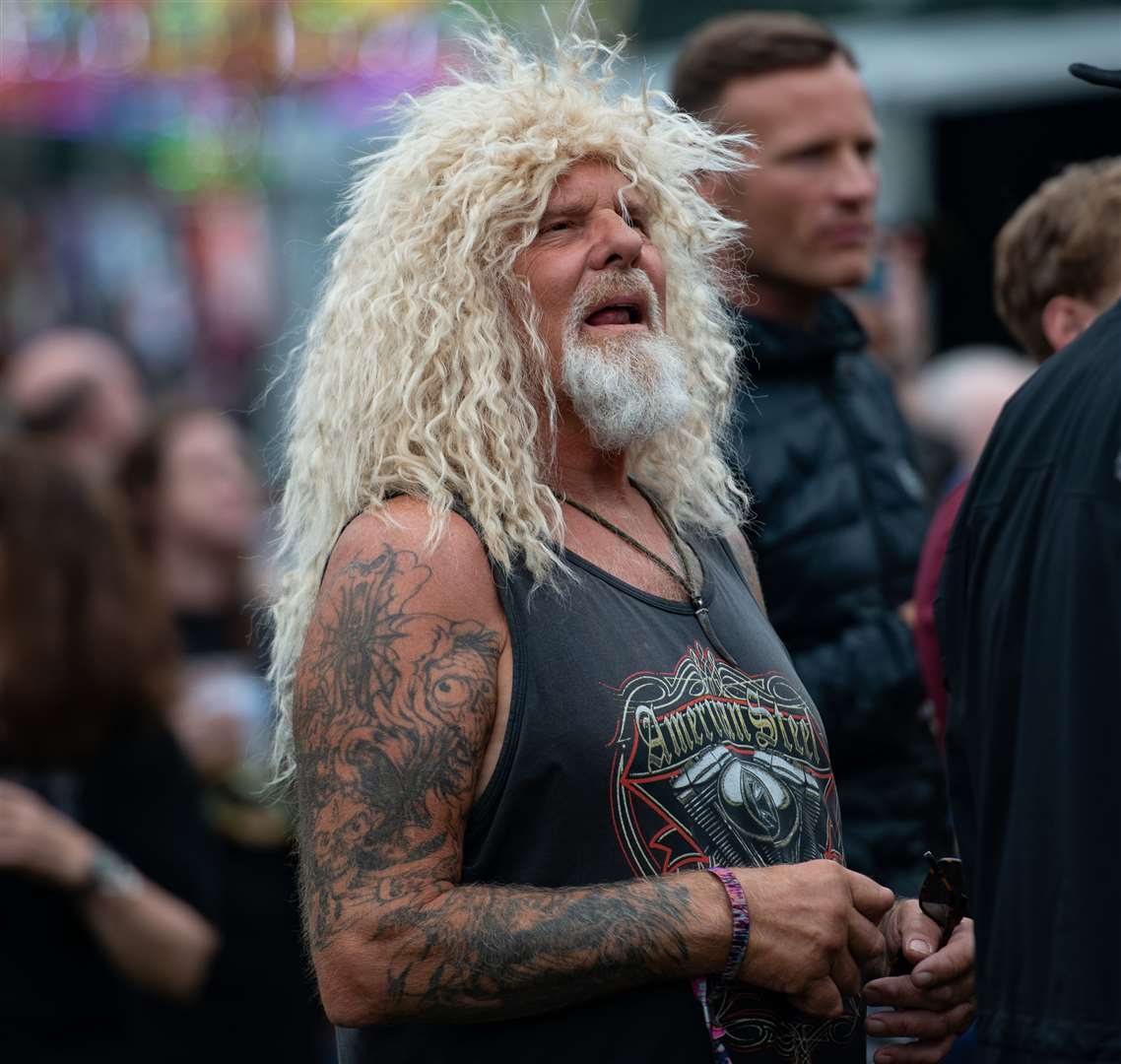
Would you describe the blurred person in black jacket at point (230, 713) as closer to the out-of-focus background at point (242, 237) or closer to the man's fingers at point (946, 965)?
the out-of-focus background at point (242, 237)

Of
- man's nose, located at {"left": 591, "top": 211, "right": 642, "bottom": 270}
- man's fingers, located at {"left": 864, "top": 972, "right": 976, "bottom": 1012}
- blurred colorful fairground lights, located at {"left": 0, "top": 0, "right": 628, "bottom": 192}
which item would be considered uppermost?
blurred colorful fairground lights, located at {"left": 0, "top": 0, "right": 628, "bottom": 192}

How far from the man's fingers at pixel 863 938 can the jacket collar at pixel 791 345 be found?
1.40 m

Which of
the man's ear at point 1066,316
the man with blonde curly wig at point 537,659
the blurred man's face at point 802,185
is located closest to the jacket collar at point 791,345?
the blurred man's face at point 802,185

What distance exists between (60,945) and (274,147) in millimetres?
10351

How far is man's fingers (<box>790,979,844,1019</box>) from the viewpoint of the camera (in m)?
2.42

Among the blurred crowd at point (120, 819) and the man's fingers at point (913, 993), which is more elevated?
the man's fingers at point (913, 993)

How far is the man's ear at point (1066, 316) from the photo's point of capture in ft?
10.6

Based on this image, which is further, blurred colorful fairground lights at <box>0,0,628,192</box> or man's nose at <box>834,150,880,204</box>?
blurred colorful fairground lights at <box>0,0,628,192</box>

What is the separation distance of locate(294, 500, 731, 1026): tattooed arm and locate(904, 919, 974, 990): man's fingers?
1.55 ft

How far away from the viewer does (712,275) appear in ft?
10.4

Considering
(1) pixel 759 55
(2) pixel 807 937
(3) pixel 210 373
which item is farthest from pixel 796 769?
(3) pixel 210 373

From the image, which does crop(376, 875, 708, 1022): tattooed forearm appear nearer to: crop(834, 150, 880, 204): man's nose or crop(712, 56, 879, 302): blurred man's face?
crop(712, 56, 879, 302): blurred man's face

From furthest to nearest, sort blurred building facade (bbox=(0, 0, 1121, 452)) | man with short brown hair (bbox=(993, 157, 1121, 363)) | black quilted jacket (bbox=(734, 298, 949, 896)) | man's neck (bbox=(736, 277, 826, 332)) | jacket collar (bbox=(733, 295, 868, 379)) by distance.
Answer: blurred building facade (bbox=(0, 0, 1121, 452)) < man's neck (bbox=(736, 277, 826, 332)) < jacket collar (bbox=(733, 295, 868, 379)) < black quilted jacket (bbox=(734, 298, 949, 896)) < man with short brown hair (bbox=(993, 157, 1121, 363))

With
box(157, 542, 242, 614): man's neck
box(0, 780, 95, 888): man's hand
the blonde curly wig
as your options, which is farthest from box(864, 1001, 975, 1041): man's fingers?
box(157, 542, 242, 614): man's neck
